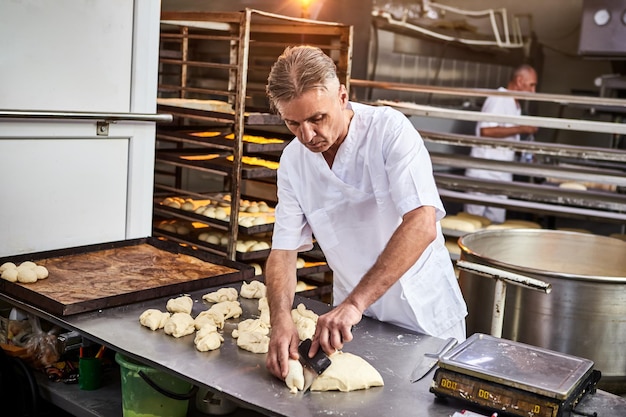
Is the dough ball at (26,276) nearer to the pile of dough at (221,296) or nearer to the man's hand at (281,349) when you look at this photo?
the pile of dough at (221,296)

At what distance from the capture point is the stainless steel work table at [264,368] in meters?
1.84

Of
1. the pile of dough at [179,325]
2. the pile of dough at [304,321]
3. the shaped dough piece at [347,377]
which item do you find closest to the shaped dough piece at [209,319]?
the pile of dough at [179,325]

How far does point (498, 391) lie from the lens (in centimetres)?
178

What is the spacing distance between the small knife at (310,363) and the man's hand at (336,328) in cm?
3

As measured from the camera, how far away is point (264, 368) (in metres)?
2.08

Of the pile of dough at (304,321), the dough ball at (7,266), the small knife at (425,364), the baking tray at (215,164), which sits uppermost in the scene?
the baking tray at (215,164)

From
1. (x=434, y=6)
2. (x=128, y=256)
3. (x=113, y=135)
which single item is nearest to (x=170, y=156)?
(x=113, y=135)

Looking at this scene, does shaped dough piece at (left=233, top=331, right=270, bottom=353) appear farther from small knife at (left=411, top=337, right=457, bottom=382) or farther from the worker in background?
the worker in background

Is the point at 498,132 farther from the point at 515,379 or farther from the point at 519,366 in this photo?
the point at 515,379

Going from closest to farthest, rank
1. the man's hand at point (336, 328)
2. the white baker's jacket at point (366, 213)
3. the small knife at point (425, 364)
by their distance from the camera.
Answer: the man's hand at point (336, 328), the small knife at point (425, 364), the white baker's jacket at point (366, 213)

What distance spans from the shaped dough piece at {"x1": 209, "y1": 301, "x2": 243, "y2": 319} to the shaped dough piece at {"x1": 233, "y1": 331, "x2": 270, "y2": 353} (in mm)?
229

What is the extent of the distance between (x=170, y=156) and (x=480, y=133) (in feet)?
9.22

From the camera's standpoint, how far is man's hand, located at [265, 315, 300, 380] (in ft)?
6.48

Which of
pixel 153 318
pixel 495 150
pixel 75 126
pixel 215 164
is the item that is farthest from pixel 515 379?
pixel 495 150
